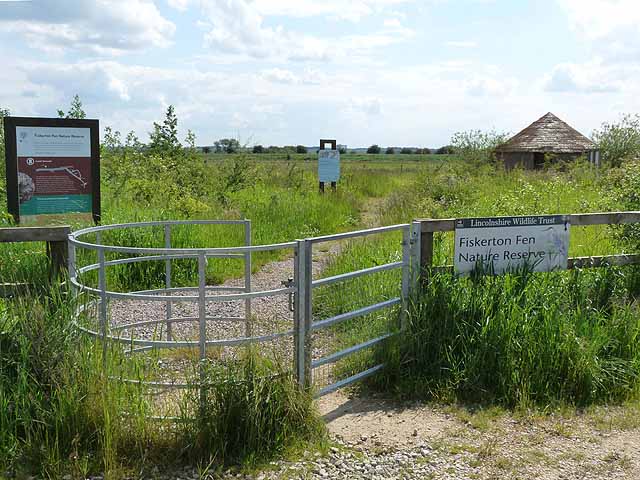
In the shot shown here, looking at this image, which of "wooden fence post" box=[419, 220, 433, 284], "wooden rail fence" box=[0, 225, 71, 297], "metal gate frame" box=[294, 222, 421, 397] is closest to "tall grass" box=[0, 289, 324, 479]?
"metal gate frame" box=[294, 222, 421, 397]

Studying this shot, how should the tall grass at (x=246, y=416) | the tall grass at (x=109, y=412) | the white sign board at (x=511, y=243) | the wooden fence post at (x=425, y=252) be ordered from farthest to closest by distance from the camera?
the white sign board at (x=511, y=243) < the wooden fence post at (x=425, y=252) < the tall grass at (x=246, y=416) < the tall grass at (x=109, y=412)

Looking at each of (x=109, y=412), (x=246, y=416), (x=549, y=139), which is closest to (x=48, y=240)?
(x=109, y=412)

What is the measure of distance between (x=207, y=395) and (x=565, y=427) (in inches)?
103

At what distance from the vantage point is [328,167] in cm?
2177

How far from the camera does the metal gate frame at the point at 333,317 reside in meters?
4.68

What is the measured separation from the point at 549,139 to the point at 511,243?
31.9 metres

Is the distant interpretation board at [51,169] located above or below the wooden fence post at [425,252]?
above

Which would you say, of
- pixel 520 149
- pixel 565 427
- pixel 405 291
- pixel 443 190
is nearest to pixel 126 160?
pixel 443 190

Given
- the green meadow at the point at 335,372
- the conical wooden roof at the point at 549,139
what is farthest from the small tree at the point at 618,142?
the green meadow at the point at 335,372

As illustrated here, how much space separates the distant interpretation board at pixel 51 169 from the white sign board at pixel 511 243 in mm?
6068

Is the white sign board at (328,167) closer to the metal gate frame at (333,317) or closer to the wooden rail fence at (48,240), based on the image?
the metal gate frame at (333,317)

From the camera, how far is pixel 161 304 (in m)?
8.06

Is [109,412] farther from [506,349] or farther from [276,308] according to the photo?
Answer: [276,308]

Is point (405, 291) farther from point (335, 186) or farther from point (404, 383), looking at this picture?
point (335, 186)
